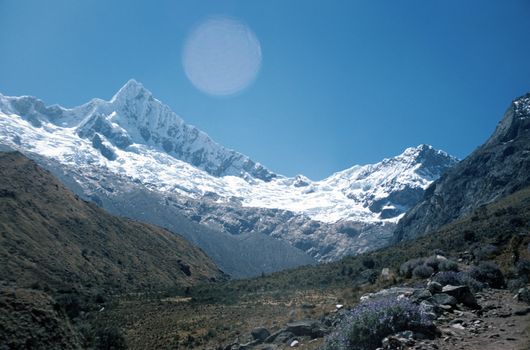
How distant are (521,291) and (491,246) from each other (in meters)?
11.0

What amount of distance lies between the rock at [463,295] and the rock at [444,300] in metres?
0.33

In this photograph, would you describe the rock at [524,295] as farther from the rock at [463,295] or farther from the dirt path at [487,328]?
the rock at [463,295]

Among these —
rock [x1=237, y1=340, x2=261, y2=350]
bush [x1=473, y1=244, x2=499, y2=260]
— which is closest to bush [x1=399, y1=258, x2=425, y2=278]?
bush [x1=473, y1=244, x2=499, y2=260]

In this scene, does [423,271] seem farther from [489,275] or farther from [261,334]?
[261,334]

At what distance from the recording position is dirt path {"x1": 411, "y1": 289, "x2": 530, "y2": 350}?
33.6 feet

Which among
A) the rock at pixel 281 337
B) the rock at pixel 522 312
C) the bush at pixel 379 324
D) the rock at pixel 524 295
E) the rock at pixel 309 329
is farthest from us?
the rock at pixel 281 337

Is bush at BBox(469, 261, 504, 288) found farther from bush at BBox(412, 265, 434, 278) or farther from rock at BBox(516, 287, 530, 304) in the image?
bush at BBox(412, 265, 434, 278)

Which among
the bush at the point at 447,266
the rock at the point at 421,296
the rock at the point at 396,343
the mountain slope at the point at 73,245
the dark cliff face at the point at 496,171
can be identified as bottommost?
the rock at the point at 396,343

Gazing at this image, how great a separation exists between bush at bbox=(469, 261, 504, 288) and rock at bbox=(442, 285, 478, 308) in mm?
4670

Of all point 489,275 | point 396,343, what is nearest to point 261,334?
point 489,275

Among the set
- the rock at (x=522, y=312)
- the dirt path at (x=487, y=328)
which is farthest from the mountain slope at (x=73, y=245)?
the rock at (x=522, y=312)

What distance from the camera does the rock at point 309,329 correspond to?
18688mm

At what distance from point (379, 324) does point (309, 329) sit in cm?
868

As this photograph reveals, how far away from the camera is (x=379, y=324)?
11.4 m
